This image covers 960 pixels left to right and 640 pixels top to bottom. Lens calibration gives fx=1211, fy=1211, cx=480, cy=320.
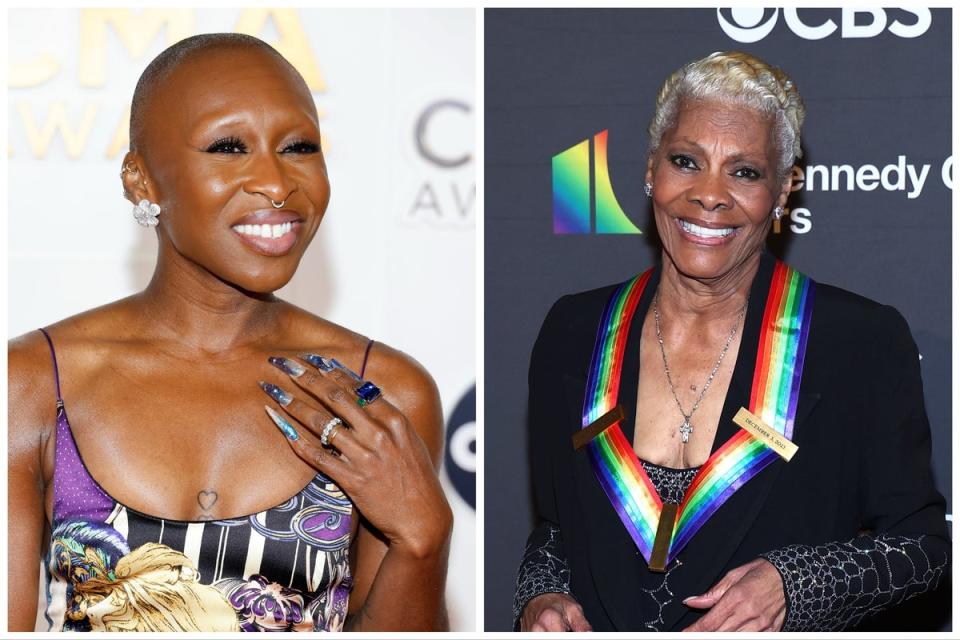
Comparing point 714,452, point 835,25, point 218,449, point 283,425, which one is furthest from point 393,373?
point 835,25

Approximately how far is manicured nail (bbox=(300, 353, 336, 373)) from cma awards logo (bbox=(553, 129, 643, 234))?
129 cm

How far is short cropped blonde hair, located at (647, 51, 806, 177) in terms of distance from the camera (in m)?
2.62

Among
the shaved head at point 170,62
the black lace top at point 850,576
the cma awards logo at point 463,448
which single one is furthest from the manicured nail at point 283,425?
the cma awards logo at point 463,448

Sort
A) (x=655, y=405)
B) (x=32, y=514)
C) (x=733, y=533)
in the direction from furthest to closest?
(x=655, y=405) < (x=733, y=533) < (x=32, y=514)

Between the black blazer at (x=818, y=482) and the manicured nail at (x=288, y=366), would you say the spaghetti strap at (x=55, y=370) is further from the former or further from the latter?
the black blazer at (x=818, y=482)

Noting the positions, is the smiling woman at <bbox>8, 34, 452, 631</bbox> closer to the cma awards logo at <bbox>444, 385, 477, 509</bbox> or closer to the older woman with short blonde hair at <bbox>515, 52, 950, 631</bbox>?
the older woman with short blonde hair at <bbox>515, 52, 950, 631</bbox>

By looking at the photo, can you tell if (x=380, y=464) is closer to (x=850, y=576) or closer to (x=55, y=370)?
(x=55, y=370)

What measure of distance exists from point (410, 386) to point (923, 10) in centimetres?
197

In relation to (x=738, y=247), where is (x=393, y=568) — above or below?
below

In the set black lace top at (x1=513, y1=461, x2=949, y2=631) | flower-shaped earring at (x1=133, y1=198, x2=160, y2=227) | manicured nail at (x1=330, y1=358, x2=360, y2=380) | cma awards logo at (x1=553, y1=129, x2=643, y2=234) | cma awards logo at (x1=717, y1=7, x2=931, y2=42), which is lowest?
black lace top at (x1=513, y1=461, x2=949, y2=631)

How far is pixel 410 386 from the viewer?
8.61 feet

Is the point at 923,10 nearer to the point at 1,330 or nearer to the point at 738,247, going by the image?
the point at 738,247

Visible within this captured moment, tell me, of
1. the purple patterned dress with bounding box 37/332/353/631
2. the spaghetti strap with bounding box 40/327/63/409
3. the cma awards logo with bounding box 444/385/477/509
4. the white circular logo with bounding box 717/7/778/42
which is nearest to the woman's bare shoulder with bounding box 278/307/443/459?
the purple patterned dress with bounding box 37/332/353/631

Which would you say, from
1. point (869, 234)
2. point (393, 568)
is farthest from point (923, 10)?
point (393, 568)
